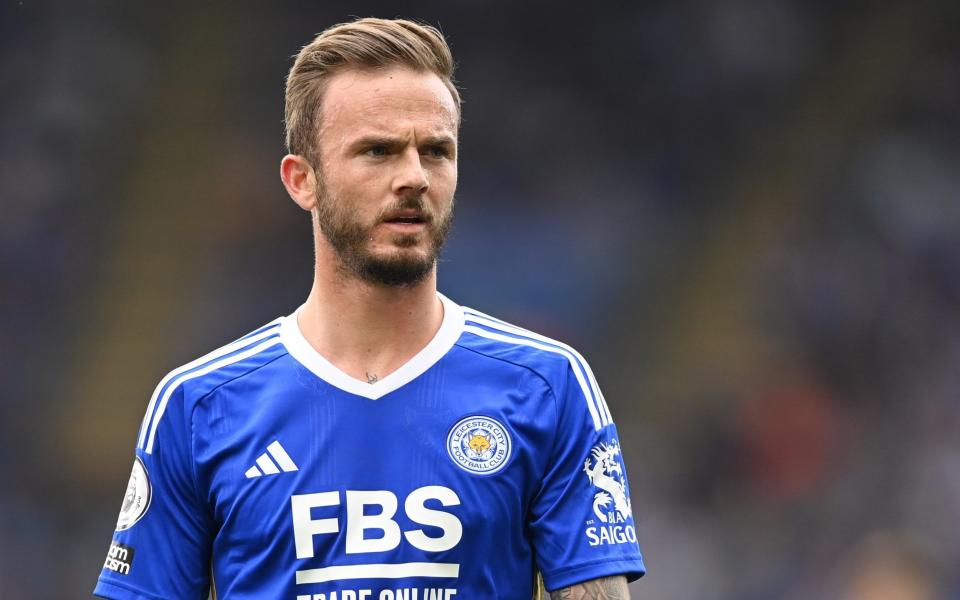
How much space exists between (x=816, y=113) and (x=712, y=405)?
88.7 inches

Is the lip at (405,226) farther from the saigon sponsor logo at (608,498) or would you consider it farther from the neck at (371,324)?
the saigon sponsor logo at (608,498)

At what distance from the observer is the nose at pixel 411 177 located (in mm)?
2783

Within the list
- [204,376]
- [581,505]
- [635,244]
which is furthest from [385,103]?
[635,244]

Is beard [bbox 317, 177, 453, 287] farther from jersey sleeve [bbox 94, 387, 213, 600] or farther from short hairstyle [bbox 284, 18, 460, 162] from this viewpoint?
jersey sleeve [bbox 94, 387, 213, 600]

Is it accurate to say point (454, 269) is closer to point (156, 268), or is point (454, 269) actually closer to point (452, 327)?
point (156, 268)

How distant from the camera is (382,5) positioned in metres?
8.87

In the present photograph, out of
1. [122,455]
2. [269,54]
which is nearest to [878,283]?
[269,54]

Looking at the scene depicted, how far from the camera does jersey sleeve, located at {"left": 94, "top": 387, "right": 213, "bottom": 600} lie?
2900 mm

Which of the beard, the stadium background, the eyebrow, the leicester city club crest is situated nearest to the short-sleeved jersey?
the leicester city club crest

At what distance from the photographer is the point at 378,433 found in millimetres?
2869

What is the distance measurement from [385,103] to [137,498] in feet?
3.37

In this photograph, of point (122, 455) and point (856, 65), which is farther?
point (856, 65)

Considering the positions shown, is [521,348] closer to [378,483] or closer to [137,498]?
[378,483]

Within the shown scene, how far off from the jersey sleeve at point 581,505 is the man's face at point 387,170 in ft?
1.49
